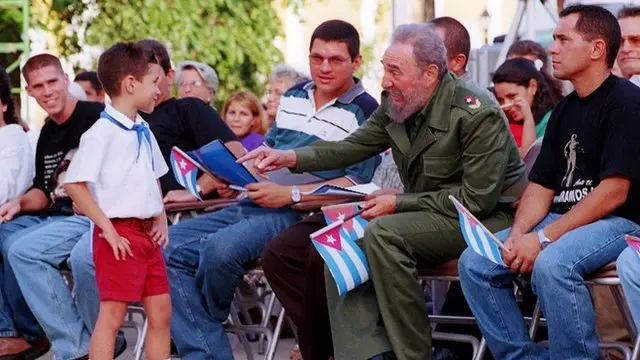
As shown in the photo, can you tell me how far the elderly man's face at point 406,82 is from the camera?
664 centimetres

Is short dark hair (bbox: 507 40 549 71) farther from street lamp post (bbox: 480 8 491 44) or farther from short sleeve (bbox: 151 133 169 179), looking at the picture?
street lamp post (bbox: 480 8 491 44)

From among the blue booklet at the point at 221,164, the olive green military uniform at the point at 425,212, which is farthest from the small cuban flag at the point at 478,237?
the blue booklet at the point at 221,164

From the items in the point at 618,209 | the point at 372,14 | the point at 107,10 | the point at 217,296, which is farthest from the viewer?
the point at 372,14

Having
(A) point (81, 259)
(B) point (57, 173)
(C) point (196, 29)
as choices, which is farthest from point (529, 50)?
(C) point (196, 29)

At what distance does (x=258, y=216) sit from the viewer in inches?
291

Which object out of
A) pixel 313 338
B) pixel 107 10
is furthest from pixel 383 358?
pixel 107 10

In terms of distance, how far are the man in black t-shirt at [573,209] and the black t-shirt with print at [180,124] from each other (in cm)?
225

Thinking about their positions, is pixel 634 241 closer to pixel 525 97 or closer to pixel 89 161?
pixel 525 97

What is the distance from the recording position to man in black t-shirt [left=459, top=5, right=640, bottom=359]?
581 centimetres

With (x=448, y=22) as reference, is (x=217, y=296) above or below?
below

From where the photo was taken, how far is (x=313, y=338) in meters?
6.81

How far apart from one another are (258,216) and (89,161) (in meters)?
1.02

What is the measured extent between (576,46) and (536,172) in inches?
22.1

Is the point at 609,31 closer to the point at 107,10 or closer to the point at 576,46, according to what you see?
the point at 576,46
